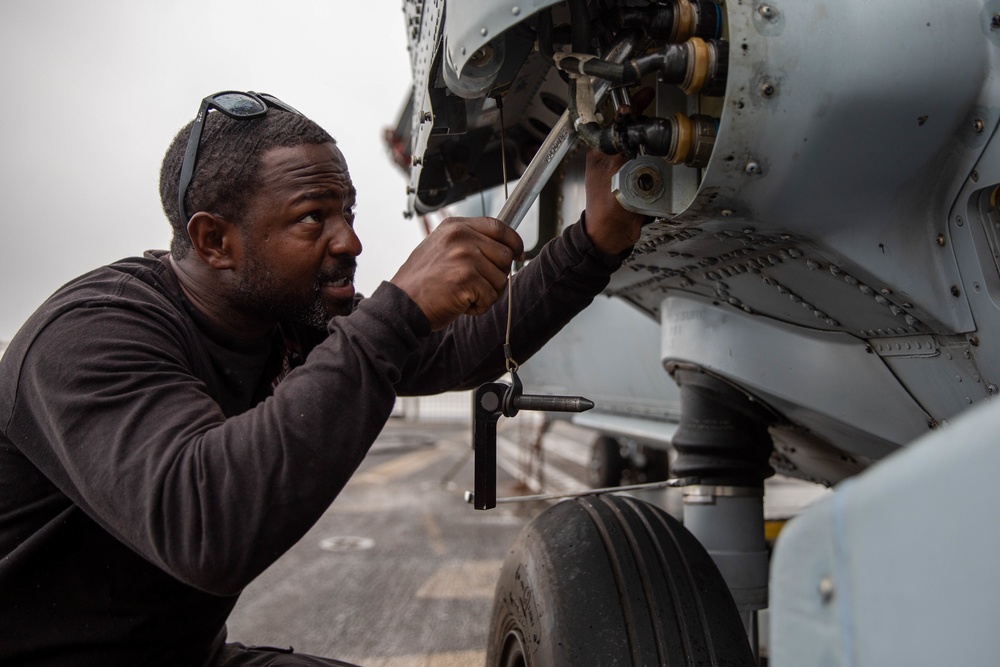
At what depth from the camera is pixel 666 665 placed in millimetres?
1491

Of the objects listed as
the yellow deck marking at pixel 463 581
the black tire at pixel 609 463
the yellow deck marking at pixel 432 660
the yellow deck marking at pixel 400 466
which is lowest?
the yellow deck marking at pixel 400 466

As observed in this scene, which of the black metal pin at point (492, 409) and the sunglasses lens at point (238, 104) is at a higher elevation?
the sunglasses lens at point (238, 104)

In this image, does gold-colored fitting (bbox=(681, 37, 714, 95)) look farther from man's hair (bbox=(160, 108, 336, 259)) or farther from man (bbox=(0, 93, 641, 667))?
man's hair (bbox=(160, 108, 336, 259))

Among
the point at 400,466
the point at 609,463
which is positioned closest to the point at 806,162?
the point at 609,463

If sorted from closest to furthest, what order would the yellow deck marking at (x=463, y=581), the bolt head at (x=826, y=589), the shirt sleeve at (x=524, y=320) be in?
the bolt head at (x=826, y=589) → the shirt sleeve at (x=524, y=320) → the yellow deck marking at (x=463, y=581)

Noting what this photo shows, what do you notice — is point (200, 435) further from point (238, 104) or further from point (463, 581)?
point (463, 581)

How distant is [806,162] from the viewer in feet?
3.55

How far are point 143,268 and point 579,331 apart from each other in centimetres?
250

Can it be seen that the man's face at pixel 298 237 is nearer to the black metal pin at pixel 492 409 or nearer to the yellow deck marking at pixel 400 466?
the black metal pin at pixel 492 409

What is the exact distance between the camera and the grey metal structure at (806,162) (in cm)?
104

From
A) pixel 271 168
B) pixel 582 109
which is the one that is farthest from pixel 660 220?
pixel 271 168

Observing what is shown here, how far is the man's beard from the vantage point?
4.69 ft

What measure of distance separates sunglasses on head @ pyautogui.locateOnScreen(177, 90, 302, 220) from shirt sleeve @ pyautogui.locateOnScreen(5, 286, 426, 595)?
1.11ft

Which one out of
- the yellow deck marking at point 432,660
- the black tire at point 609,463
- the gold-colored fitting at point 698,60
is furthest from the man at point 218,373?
the black tire at point 609,463
